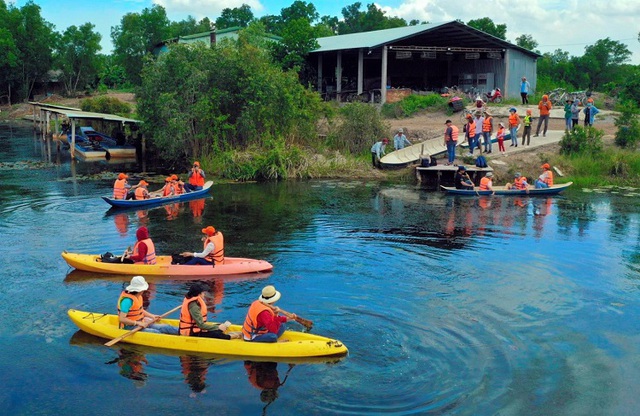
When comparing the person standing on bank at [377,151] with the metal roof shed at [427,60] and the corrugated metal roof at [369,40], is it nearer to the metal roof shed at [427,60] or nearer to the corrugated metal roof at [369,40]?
the metal roof shed at [427,60]

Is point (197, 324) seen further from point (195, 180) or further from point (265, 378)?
point (195, 180)

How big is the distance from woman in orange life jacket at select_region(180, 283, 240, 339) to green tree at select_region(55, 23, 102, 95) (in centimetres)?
6180

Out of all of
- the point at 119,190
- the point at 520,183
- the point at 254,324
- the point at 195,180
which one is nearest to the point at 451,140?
the point at 520,183

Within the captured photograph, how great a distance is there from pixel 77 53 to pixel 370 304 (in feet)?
202

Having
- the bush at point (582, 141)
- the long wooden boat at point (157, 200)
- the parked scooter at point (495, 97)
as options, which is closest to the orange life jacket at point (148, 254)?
the long wooden boat at point (157, 200)

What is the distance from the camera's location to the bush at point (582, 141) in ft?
96.3

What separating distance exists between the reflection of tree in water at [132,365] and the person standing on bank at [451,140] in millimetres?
19681

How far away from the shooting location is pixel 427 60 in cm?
4744

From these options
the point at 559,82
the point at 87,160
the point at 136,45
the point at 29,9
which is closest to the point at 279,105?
the point at 87,160

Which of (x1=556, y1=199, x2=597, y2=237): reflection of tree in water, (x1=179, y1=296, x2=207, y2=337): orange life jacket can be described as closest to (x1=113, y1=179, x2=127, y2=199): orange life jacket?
(x1=179, y1=296, x2=207, y2=337): orange life jacket

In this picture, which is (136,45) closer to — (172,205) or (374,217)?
(172,205)

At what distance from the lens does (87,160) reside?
36.8 metres

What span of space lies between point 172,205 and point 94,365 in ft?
43.7

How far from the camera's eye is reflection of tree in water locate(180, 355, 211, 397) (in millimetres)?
10422
